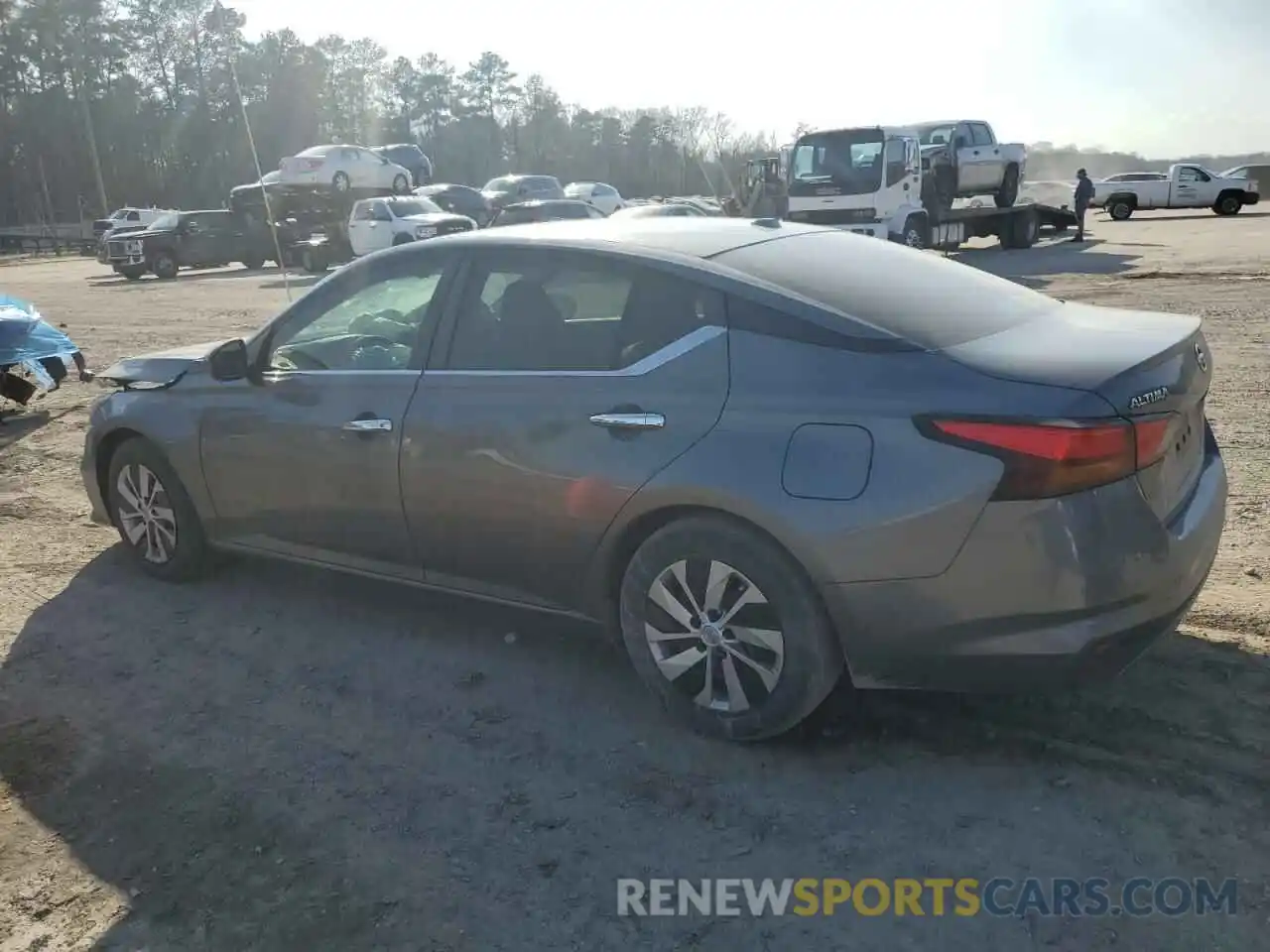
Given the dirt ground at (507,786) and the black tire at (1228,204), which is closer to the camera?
the dirt ground at (507,786)

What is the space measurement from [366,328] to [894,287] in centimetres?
210

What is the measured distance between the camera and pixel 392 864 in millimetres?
2965

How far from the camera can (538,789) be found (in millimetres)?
3312

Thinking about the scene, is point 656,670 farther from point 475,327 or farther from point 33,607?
point 33,607

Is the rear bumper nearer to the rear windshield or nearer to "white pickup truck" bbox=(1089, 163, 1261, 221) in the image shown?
the rear windshield

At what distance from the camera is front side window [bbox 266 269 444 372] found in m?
4.17

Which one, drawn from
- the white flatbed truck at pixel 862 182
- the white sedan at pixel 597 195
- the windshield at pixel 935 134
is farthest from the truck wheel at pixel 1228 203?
the white flatbed truck at pixel 862 182

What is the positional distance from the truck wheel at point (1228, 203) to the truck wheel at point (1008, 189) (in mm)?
16601

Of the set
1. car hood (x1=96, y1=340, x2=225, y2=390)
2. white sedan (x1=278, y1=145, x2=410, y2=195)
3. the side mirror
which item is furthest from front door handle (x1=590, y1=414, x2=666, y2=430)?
white sedan (x1=278, y1=145, x2=410, y2=195)

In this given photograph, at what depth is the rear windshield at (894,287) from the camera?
3354 millimetres

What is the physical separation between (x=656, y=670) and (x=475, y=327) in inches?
56.1

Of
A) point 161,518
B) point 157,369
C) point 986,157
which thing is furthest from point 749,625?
point 986,157

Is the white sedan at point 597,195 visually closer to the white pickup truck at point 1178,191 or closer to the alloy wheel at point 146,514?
the white pickup truck at point 1178,191

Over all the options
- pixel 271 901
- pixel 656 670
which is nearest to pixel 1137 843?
pixel 656 670
